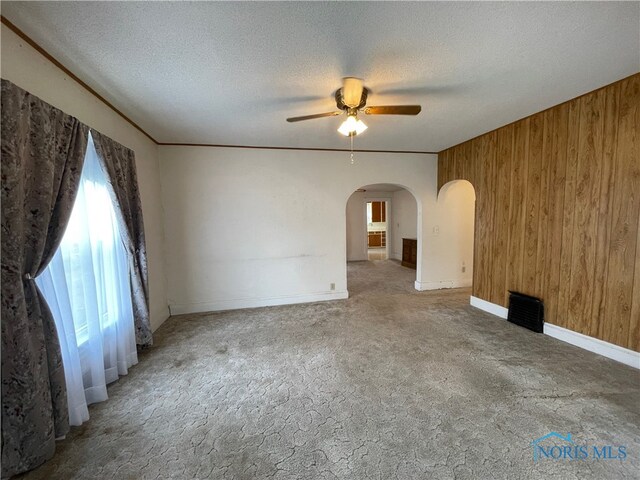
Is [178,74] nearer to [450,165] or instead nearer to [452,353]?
[452,353]

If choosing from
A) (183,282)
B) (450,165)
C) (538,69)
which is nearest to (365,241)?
(450,165)

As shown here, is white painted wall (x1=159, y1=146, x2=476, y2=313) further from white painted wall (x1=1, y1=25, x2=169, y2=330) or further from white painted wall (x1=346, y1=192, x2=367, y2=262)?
white painted wall (x1=346, y1=192, x2=367, y2=262)

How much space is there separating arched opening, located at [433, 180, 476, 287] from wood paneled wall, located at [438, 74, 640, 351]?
100 centimetres

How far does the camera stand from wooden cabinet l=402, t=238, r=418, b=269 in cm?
651

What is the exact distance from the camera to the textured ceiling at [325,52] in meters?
1.35

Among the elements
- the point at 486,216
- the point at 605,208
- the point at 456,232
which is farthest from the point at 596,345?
the point at 456,232

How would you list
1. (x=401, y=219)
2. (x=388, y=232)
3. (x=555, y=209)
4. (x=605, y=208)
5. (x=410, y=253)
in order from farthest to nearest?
(x=388, y=232) → (x=401, y=219) → (x=410, y=253) → (x=555, y=209) → (x=605, y=208)

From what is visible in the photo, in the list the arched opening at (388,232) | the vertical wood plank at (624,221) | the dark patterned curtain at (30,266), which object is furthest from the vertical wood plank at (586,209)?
the dark patterned curtain at (30,266)

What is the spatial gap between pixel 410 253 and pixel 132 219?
612 cm

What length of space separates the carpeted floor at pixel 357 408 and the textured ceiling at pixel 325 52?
8.27 ft

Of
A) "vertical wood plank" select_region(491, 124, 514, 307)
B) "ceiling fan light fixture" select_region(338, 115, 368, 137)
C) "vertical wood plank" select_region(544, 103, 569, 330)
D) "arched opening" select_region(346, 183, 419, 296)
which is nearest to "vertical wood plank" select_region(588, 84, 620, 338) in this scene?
"vertical wood plank" select_region(544, 103, 569, 330)

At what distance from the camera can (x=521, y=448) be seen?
146cm

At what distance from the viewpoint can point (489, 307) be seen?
352 centimetres

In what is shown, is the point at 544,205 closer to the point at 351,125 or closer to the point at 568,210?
the point at 568,210
